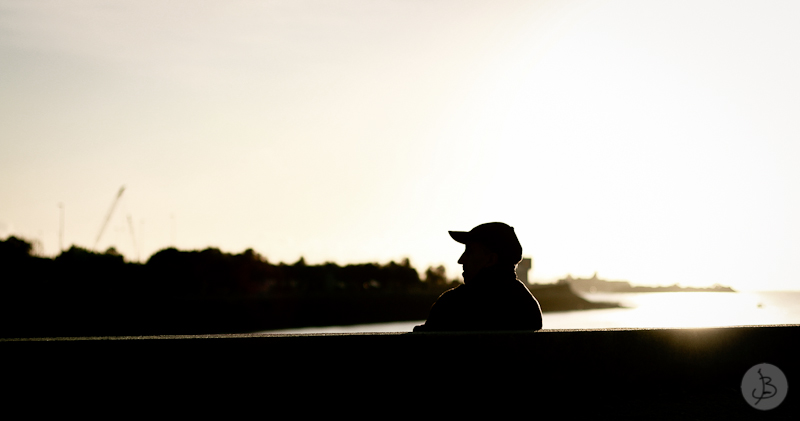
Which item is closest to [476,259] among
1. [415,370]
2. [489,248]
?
[489,248]

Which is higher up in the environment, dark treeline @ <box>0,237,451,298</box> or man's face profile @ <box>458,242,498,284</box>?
dark treeline @ <box>0,237,451,298</box>

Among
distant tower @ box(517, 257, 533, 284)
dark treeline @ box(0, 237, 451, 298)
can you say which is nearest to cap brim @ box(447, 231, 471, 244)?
distant tower @ box(517, 257, 533, 284)

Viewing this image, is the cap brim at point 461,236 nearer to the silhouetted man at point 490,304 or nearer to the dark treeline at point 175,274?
the silhouetted man at point 490,304

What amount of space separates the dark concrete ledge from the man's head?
2.93 feet

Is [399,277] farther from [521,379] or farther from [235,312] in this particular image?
[521,379]

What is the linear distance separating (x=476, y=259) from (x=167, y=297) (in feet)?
278

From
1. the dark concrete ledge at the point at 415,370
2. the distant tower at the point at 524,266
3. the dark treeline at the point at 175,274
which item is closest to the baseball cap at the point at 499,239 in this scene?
the dark concrete ledge at the point at 415,370

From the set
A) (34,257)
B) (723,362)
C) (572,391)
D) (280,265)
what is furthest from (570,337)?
(280,265)

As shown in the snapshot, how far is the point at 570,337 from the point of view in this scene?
4.02 metres

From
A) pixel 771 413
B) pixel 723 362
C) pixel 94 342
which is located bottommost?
pixel 771 413

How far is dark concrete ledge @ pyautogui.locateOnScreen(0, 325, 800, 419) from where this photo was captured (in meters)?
3.36

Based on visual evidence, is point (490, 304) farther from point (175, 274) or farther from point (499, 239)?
point (175, 274)

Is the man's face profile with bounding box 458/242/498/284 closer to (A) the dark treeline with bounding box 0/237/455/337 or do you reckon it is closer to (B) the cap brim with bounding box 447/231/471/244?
(B) the cap brim with bounding box 447/231/471/244

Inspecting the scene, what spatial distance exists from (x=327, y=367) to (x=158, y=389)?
0.85 m
